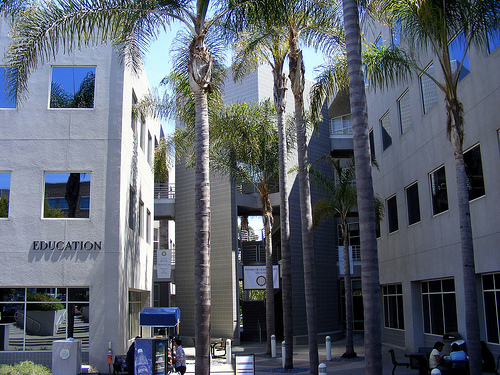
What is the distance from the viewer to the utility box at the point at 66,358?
14.6 m

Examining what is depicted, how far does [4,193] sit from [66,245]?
108 inches

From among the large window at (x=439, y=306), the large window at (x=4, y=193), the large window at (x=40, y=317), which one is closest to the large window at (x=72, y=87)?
the large window at (x=4, y=193)

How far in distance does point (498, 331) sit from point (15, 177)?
626 inches

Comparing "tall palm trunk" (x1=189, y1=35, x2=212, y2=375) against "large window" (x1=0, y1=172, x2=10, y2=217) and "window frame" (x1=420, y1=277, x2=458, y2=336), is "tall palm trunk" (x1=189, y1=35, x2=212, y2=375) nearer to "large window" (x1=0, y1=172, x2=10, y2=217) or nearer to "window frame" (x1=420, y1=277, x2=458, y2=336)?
"large window" (x1=0, y1=172, x2=10, y2=217)

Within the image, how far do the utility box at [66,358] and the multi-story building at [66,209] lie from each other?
224cm

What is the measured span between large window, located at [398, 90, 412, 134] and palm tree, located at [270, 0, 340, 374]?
791 centimetres

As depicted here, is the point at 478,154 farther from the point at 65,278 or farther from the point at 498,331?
the point at 65,278

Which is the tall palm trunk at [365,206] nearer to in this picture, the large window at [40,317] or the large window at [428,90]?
the large window at [40,317]

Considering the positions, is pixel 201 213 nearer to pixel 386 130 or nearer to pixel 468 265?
pixel 468 265

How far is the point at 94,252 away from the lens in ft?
57.5

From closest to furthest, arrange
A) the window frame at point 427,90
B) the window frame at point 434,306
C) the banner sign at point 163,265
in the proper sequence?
1. the window frame at point 434,306
2. the window frame at point 427,90
3. the banner sign at point 163,265

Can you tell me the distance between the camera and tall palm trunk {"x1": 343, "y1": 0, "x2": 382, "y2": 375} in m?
9.12

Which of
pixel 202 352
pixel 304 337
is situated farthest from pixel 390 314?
pixel 202 352

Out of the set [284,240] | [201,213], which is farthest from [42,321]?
[284,240]
